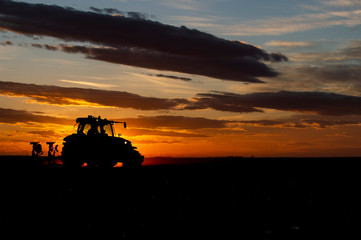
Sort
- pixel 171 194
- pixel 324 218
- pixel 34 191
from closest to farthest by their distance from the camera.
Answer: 1. pixel 324 218
2. pixel 171 194
3. pixel 34 191

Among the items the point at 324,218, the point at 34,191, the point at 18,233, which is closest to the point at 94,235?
the point at 18,233

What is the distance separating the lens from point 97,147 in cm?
3678

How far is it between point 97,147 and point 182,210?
2124 centimetres

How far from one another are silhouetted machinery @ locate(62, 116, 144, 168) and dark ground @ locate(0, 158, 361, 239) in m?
11.5

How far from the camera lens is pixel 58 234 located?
12547mm

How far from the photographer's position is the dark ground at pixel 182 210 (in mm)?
12961

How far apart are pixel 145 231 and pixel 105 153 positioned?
80.0 feet

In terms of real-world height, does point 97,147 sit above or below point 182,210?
above

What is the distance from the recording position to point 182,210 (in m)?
16.5

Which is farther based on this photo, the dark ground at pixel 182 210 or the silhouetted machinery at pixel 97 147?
the silhouetted machinery at pixel 97 147

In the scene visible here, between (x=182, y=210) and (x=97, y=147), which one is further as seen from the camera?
(x=97, y=147)

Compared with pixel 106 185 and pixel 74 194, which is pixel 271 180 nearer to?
pixel 106 185

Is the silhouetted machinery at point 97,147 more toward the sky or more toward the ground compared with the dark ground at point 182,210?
more toward the sky

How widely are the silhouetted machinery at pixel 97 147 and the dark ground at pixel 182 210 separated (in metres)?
11.5
